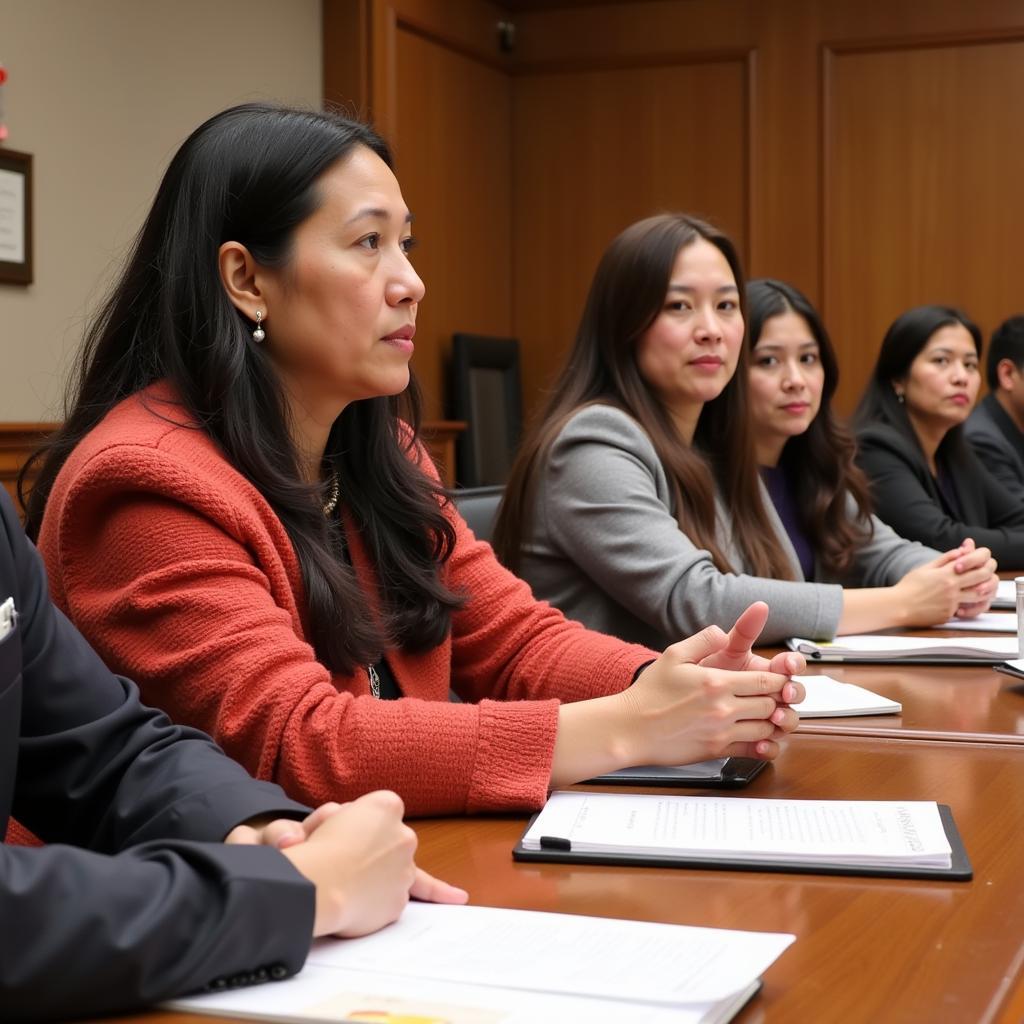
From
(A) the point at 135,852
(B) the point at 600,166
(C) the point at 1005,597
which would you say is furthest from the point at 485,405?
(A) the point at 135,852

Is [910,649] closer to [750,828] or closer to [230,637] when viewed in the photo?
[750,828]

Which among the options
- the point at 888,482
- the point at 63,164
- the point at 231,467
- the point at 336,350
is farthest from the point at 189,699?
the point at 63,164

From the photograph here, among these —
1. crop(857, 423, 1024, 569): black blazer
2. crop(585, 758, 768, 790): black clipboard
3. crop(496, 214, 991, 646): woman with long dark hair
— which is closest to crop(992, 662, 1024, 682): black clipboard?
crop(496, 214, 991, 646): woman with long dark hair

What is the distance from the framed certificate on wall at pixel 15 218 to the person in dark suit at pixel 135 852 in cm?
284

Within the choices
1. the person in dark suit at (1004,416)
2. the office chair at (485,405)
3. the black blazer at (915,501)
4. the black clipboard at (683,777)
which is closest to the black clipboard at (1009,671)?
the black clipboard at (683,777)

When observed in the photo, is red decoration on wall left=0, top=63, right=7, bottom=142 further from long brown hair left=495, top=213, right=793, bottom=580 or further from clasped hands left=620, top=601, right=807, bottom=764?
clasped hands left=620, top=601, right=807, bottom=764

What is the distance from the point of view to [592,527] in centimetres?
238

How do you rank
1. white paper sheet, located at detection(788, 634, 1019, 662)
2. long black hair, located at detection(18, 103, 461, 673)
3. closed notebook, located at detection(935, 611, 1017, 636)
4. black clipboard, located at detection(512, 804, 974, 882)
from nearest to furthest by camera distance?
black clipboard, located at detection(512, 804, 974, 882) < long black hair, located at detection(18, 103, 461, 673) < white paper sheet, located at detection(788, 634, 1019, 662) < closed notebook, located at detection(935, 611, 1017, 636)

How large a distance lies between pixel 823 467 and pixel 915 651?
1.15 metres

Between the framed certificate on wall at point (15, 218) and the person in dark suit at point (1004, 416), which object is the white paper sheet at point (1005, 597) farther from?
the framed certificate on wall at point (15, 218)

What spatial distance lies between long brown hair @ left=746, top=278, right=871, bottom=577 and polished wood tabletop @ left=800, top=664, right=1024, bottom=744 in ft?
3.47

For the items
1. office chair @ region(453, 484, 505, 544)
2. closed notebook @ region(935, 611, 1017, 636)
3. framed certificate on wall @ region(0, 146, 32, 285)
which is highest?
framed certificate on wall @ region(0, 146, 32, 285)

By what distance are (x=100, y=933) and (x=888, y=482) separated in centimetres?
326

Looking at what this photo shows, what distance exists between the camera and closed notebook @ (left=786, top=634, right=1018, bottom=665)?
2070 millimetres
